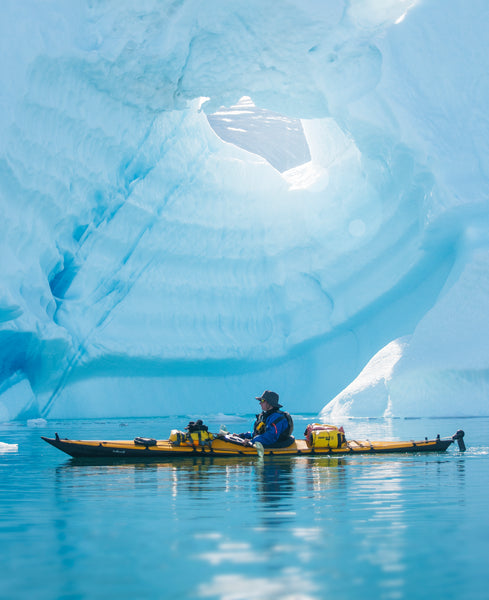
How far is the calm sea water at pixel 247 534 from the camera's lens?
3.10 metres

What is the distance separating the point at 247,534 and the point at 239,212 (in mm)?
18243

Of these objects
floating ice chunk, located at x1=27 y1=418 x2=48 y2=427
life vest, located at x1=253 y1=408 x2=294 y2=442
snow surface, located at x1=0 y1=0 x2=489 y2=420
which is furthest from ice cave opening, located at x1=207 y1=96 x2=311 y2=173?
life vest, located at x1=253 y1=408 x2=294 y2=442

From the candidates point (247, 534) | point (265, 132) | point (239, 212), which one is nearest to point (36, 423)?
point (239, 212)

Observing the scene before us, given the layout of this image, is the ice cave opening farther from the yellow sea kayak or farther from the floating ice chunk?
the yellow sea kayak

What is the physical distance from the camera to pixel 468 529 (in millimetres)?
4195

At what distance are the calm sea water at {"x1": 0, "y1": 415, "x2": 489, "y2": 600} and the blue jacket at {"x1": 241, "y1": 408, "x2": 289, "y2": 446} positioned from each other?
44.2 inches

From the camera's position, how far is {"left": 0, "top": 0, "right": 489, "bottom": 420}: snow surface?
16.2m

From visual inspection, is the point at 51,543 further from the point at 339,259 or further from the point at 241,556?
the point at 339,259

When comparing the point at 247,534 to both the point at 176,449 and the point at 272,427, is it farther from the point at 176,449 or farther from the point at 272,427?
the point at 176,449

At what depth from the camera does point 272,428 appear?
345 inches

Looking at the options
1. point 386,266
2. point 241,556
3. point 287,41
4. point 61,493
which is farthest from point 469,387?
point 241,556

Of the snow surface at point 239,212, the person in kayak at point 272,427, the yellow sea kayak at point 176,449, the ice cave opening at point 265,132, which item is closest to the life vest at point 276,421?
the person in kayak at point 272,427

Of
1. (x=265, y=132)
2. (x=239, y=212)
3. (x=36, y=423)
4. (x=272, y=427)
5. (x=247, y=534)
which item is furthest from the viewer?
(x=265, y=132)

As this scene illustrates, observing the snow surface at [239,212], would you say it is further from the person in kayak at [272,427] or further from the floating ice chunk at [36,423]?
the person in kayak at [272,427]
